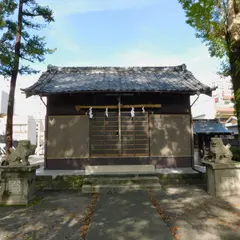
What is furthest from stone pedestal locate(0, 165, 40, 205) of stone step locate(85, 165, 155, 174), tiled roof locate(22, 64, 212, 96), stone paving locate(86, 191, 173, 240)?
tiled roof locate(22, 64, 212, 96)

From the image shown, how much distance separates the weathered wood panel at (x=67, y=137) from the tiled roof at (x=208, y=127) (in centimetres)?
794

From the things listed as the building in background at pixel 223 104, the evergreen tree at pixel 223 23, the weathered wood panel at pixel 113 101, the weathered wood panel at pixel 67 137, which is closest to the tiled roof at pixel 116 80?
the weathered wood panel at pixel 113 101

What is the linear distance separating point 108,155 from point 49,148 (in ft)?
10.0

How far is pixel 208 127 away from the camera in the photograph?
15477 mm

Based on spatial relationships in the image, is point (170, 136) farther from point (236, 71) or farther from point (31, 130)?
point (31, 130)

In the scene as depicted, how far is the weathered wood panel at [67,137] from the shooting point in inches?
420

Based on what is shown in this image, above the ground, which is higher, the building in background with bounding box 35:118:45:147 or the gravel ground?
the building in background with bounding box 35:118:45:147

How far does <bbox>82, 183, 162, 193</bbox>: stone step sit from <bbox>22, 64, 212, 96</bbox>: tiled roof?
439 centimetres

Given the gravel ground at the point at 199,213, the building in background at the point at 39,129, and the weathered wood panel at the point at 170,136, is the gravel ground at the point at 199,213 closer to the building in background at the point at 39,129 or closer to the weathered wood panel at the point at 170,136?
the weathered wood panel at the point at 170,136

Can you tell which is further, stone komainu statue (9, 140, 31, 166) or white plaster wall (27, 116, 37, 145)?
white plaster wall (27, 116, 37, 145)

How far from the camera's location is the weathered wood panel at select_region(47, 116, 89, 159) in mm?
10672

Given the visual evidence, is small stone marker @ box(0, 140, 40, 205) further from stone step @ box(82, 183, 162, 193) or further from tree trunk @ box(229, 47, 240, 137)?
tree trunk @ box(229, 47, 240, 137)

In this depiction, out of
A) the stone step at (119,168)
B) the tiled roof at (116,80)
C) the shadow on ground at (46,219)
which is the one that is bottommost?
the shadow on ground at (46,219)

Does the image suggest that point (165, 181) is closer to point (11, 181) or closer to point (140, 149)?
point (140, 149)
